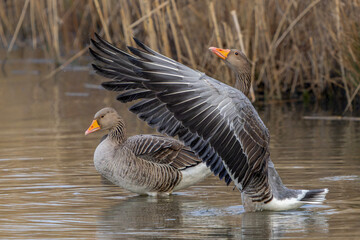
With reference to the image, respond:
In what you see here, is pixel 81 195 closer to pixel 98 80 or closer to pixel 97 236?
pixel 97 236

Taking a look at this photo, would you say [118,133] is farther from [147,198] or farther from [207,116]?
[207,116]

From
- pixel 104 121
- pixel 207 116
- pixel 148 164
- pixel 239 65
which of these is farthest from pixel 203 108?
pixel 104 121

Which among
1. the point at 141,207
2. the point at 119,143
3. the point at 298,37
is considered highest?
the point at 298,37

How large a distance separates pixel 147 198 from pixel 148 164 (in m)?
0.41

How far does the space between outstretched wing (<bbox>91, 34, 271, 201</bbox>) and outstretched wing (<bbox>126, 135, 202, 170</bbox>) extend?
3.20 ft

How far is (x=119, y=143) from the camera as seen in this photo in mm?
8500

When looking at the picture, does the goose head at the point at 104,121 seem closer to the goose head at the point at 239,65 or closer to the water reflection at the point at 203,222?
the water reflection at the point at 203,222

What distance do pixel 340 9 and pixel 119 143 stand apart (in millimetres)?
5236

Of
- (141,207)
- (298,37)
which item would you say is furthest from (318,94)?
(141,207)

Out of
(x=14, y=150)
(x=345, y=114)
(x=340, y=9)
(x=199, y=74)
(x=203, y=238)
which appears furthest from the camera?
(x=345, y=114)

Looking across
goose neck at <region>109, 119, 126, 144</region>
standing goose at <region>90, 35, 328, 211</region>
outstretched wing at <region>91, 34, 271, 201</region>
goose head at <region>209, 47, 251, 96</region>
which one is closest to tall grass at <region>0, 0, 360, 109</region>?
goose neck at <region>109, 119, 126, 144</region>

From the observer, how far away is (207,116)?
256 inches

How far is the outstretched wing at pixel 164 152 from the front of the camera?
324 inches

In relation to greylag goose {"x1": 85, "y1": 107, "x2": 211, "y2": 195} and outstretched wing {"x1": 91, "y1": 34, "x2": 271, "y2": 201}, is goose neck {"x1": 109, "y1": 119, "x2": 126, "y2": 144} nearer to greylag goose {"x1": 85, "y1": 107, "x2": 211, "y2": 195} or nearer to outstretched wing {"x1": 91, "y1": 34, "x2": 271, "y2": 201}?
greylag goose {"x1": 85, "y1": 107, "x2": 211, "y2": 195}
